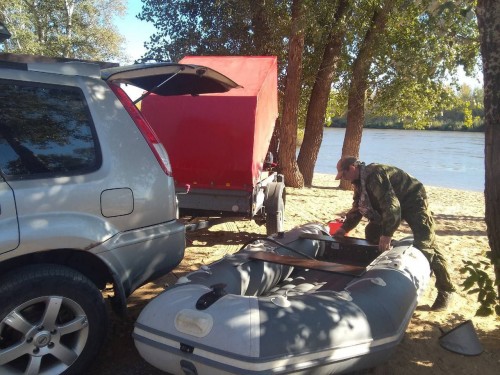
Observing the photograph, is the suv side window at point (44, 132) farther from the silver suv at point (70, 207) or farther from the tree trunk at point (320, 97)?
the tree trunk at point (320, 97)

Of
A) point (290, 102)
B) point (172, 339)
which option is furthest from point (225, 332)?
point (290, 102)

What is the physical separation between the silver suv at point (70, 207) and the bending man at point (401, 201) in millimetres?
2118

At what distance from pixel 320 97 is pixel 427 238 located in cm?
996

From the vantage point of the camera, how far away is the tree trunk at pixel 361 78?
521 inches

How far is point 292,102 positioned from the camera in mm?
12711

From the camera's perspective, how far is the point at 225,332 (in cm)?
281

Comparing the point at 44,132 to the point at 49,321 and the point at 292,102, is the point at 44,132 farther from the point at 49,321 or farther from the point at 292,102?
the point at 292,102

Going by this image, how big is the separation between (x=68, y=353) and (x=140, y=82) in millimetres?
2327

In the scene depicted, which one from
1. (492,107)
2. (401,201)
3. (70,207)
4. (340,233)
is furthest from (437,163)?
(70,207)

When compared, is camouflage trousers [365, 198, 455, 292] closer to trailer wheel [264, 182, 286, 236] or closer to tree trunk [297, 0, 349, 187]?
trailer wheel [264, 182, 286, 236]

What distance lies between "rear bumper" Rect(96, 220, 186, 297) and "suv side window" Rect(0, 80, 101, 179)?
0.55 m

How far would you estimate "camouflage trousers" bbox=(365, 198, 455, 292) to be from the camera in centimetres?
485

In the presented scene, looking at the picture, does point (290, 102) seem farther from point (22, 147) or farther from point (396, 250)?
point (22, 147)

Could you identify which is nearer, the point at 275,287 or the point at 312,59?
the point at 275,287
